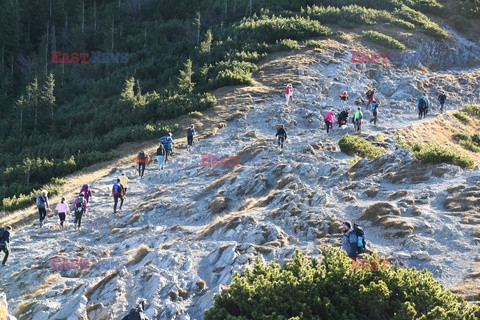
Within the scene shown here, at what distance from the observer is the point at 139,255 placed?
62.3ft

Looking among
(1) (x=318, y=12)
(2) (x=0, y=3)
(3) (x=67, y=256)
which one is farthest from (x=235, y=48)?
(2) (x=0, y=3)

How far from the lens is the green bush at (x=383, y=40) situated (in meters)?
47.2

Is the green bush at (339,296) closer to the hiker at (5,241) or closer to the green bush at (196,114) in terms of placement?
the hiker at (5,241)

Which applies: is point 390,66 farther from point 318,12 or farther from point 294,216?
point 294,216

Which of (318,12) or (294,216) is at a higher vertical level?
(318,12)

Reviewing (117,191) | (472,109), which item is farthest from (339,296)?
(472,109)

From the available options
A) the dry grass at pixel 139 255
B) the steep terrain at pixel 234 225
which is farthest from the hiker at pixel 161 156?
the dry grass at pixel 139 255

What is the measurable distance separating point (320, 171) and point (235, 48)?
28499mm

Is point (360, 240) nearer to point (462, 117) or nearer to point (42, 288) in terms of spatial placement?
point (42, 288)

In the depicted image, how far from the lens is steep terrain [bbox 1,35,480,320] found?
16.1 m

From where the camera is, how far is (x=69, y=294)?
17.6 m

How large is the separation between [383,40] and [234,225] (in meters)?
33.5

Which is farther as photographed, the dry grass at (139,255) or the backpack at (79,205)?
the backpack at (79,205)

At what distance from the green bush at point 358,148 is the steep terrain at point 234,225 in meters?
0.45
